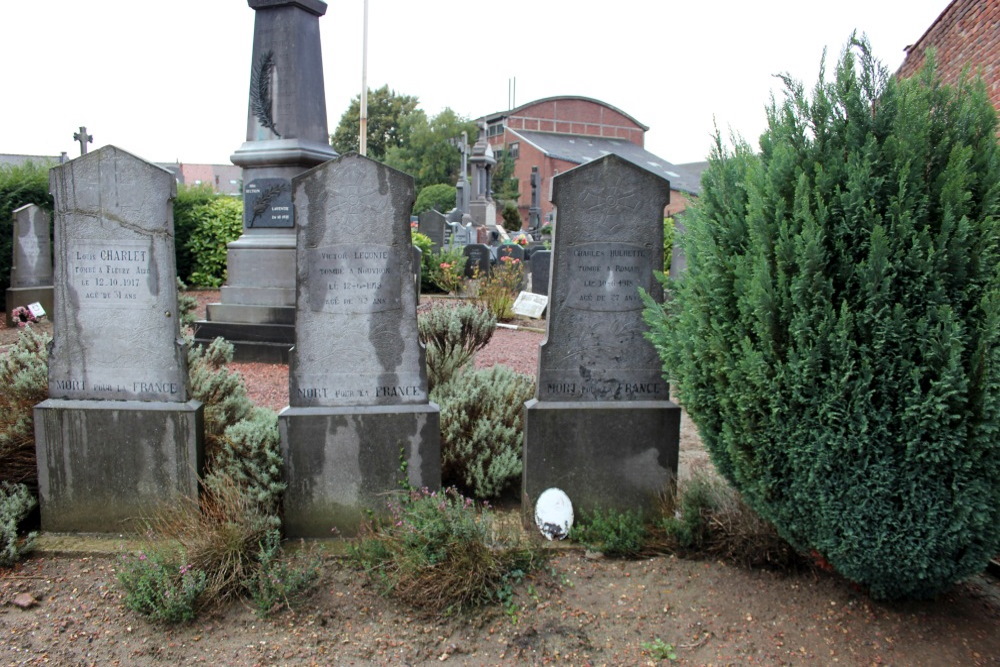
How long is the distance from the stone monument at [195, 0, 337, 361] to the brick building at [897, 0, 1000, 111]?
7.16 meters

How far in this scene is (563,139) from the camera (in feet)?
222

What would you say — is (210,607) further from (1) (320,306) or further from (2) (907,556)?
(2) (907,556)

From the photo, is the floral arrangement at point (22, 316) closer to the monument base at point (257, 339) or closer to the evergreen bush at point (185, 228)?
the monument base at point (257, 339)

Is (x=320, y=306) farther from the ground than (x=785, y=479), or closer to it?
farther from the ground

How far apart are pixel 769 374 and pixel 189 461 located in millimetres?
3041

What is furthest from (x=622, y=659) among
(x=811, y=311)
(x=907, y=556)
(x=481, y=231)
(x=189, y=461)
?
(x=481, y=231)

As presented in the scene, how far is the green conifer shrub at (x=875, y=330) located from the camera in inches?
105

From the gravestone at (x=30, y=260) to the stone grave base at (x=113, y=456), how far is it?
9.38 m

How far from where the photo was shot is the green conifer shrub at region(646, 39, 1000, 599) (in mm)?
2676

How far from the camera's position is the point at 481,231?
29.7m

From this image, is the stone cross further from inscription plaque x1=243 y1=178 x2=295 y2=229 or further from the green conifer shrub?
the green conifer shrub

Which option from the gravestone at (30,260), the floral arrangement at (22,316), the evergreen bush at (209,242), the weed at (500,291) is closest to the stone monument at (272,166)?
the floral arrangement at (22,316)

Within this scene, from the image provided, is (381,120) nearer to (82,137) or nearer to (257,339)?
(82,137)

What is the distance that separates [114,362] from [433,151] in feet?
174
